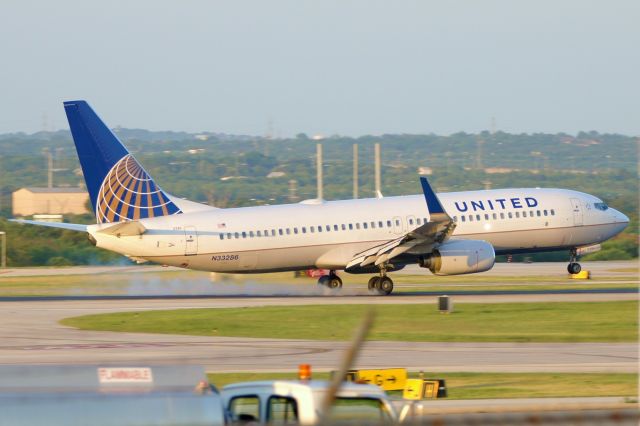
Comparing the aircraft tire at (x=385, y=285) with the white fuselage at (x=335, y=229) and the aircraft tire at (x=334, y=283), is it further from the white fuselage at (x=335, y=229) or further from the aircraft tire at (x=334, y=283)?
the aircraft tire at (x=334, y=283)

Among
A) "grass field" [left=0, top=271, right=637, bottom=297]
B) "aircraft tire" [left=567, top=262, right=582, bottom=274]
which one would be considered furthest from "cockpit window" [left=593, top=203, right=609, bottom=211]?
"grass field" [left=0, top=271, right=637, bottom=297]

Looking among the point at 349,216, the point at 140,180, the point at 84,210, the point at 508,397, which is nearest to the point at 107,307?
the point at 140,180

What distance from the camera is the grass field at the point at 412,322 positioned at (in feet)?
124

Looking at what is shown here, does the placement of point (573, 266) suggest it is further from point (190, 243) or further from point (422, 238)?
point (190, 243)

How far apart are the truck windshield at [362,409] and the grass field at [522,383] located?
40.5 ft

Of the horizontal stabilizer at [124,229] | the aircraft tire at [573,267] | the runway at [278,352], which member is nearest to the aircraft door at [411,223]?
the aircraft tire at [573,267]

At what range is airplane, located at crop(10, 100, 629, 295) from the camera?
49.4 m

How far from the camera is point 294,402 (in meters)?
11.7

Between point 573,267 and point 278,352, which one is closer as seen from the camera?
point 278,352

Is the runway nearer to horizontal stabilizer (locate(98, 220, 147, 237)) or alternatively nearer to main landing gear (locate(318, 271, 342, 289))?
horizontal stabilizer (locate(98, 220, 147, 237))

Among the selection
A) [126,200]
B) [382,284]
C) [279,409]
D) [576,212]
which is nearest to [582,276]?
[576,212]

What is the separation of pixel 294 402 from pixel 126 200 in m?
39.3

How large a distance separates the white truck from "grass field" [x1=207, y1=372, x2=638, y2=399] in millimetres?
12347

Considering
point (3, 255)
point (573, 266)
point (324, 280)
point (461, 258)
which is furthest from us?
point (3, 255)
